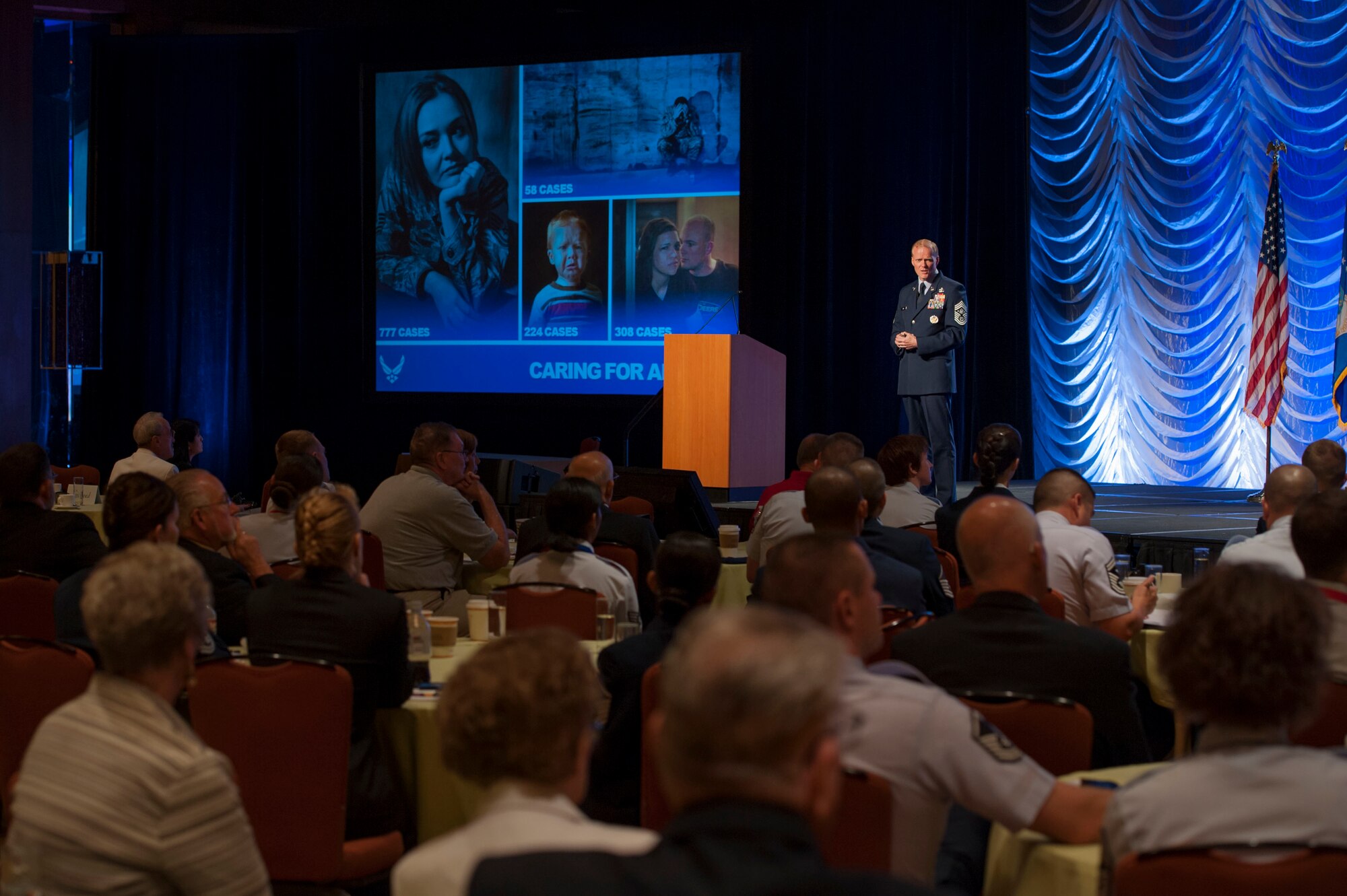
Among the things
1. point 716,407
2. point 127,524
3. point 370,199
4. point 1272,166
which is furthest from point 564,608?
point 370,199

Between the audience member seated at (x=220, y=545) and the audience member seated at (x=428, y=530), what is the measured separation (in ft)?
4.29

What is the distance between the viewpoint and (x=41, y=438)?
1344 cm

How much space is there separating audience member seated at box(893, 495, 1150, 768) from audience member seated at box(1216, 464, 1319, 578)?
1.38 metres

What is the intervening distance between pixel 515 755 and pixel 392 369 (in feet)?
37.5

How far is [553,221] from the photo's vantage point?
39.0 ft

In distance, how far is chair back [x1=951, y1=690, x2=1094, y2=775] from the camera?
8.46 feet

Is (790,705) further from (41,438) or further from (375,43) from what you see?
(41,438)

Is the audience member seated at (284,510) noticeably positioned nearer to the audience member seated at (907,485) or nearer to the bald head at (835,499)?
the bald head at (835,499)

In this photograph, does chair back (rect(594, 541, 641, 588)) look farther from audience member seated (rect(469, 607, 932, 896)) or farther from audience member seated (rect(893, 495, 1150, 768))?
audience member seated (rect(469, 607, 932, 896))

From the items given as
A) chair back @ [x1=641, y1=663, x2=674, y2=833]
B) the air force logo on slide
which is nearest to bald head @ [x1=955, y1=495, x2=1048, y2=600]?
chair back @ [x1=641, y1=663, x2=674, y2=833]

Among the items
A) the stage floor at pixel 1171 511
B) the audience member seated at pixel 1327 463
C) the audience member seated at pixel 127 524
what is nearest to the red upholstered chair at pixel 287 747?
the audience member seated at pixel 127 524

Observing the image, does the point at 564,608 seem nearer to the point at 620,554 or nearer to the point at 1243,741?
the point at 620,554

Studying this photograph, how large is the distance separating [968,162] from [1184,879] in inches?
398

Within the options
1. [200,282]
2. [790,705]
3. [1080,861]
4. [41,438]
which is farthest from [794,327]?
[790,705]
